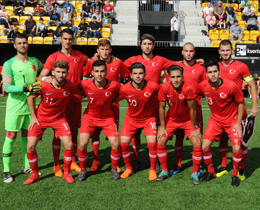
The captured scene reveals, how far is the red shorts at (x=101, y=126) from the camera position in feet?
15.5

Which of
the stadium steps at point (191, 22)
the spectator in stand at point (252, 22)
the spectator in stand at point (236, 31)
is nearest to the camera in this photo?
the spectator in stand at point (236, 31)

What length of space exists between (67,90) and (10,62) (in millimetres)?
1048

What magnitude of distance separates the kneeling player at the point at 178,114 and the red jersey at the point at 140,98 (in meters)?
0.18

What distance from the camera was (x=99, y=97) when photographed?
4699 mm

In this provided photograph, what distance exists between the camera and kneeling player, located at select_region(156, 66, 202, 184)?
451 cm

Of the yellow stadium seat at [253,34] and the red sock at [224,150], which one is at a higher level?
the yellow stadium seat at [253,34]

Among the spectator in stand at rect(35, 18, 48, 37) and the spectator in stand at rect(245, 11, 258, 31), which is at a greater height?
the spectator in stand at rect(245, 11, 258, 31)

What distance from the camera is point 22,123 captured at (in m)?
4.72

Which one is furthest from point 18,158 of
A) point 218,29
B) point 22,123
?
point 218,29

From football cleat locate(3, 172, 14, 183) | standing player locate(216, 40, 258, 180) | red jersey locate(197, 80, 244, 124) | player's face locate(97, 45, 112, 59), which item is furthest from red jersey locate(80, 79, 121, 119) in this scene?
standing player locate(216, 40, 258, 180)

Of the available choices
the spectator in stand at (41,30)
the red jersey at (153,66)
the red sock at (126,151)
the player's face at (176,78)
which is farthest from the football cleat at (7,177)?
the spectator in stand at (41,30)

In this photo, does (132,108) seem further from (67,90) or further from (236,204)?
(236,204)

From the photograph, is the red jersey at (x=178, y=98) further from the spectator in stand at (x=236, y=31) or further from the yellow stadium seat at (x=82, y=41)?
the spectator in stand at (x=236, y=31)

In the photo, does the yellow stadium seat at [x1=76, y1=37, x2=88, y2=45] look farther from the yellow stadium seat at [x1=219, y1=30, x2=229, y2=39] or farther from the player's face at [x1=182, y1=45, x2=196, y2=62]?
the player's face at [x1=182, y1=45, x2=196, y2=62]
